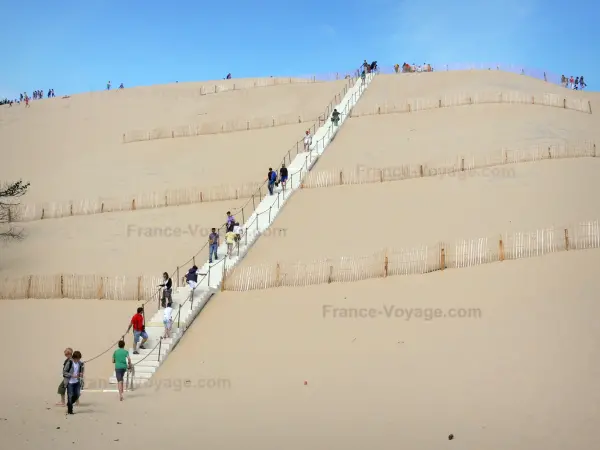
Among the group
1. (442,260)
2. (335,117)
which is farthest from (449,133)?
(442,260)

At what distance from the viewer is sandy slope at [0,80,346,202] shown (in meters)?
30.5

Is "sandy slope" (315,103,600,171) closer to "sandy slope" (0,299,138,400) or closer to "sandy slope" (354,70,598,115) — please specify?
"sandy slope" (354,70,598,115)

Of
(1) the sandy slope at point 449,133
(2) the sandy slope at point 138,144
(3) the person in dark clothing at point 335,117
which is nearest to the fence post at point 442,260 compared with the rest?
(1) the sandy slope at point 449,133

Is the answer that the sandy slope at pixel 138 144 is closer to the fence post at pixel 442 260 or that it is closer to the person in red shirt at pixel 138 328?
the fence post at pixel 442 260

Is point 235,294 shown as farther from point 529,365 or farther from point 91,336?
point 529,365

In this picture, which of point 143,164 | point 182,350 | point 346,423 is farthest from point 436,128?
point 346,423

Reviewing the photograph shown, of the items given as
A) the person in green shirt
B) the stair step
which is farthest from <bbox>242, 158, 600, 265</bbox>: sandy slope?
the person in green shirt

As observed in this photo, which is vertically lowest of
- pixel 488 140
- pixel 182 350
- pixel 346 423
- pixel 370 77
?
pixel 346 423

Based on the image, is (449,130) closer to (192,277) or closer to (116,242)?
(116,242)

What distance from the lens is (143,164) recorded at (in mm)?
33031

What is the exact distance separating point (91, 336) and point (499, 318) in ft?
30.4

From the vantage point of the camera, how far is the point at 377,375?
12.2m

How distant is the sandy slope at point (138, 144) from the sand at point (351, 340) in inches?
199

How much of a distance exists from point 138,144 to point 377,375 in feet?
90.6
